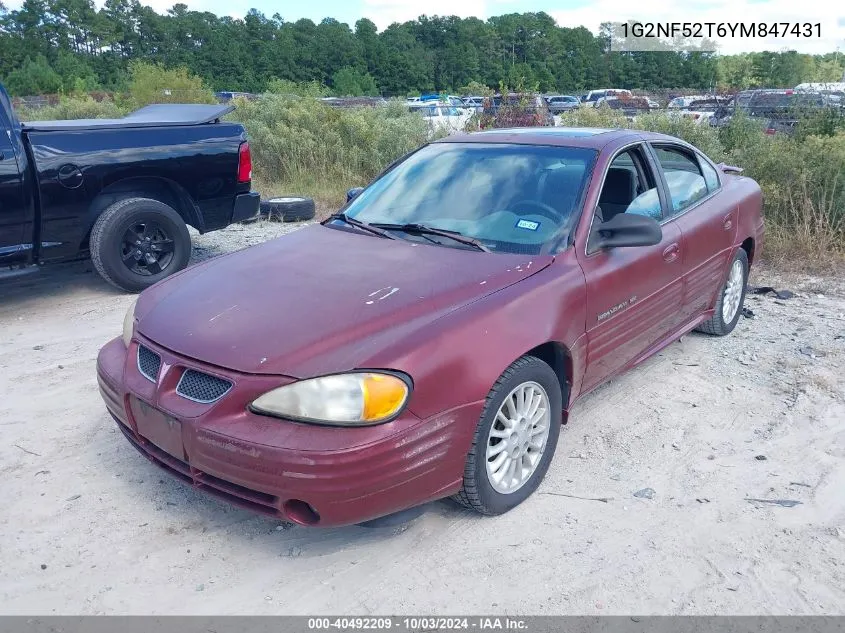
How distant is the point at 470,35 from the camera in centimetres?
9444

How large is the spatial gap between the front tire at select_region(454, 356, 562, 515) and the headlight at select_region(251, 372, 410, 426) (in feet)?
1.47

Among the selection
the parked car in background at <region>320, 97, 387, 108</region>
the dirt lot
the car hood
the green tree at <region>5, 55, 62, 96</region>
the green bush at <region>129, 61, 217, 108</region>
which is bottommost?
the dirt lot

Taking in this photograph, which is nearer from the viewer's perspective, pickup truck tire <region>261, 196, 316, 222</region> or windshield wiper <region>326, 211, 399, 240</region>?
windshield wiper <region>326, 211, 399, 240</region>

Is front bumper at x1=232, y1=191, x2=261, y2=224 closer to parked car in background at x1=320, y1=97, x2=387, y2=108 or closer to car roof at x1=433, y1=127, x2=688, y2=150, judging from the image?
car roof at x1=433, y1=127, x2=688, y2=150

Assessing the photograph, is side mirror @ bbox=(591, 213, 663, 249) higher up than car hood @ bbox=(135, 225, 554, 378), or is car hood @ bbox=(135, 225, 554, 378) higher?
side mirror @ bbox=(591, 213, 663, 249)

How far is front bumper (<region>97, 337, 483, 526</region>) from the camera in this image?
251cm

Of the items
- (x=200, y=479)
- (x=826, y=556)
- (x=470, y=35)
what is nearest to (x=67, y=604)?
(x=200, y=479)

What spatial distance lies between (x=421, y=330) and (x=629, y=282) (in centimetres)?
148

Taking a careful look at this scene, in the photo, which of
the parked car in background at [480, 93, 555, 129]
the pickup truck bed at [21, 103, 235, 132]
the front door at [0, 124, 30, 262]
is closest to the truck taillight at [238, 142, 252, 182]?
the pickup truck bed at [21, 103, 235, 132]

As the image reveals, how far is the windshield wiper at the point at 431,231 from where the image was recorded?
3.55 meters

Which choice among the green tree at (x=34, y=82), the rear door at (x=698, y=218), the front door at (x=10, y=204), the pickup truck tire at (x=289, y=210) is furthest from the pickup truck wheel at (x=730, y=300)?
the green tree at (x=34, y=82)

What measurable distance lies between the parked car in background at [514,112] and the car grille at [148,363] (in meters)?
10.2

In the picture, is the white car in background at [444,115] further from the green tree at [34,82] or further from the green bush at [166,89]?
the green tree at [34,82]

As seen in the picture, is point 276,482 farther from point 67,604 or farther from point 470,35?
point 470,35
